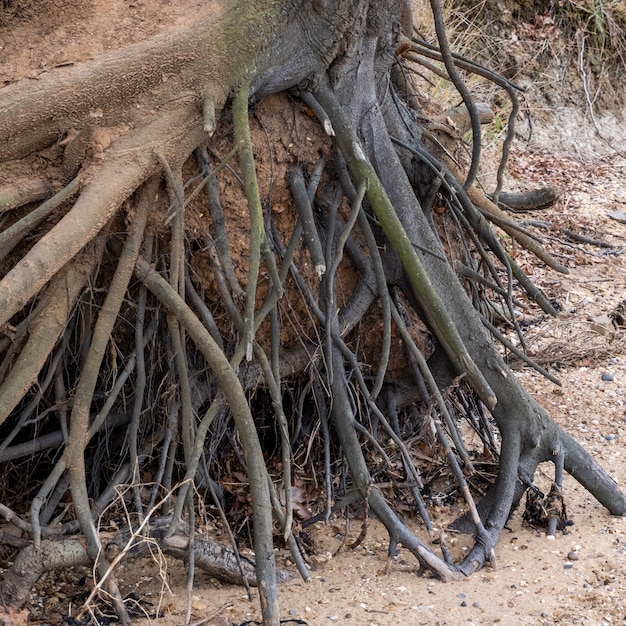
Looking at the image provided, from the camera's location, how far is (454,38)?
8.20 metres

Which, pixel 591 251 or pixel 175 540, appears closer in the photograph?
pixel 175 540

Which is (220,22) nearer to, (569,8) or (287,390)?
(287,390)

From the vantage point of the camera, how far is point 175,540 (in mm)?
2898

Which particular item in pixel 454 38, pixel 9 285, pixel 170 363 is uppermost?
pixel 454 38

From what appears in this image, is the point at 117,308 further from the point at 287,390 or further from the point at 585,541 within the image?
the point at 585,541

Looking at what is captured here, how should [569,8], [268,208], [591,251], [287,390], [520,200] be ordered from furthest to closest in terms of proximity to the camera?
[569,8]
[591,251]
[520,200]
[287,390]
[268,208]

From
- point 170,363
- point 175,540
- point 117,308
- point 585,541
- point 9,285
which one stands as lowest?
point 585,541

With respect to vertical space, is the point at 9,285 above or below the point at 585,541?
above

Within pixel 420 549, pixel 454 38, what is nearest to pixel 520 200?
pixel 420 549

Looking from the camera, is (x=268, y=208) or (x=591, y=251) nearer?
(x=268, y=208)

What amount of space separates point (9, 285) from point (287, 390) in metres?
1.58

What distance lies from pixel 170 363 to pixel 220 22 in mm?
1191

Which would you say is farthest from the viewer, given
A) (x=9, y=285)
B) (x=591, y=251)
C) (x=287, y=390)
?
(x=591, y=251)

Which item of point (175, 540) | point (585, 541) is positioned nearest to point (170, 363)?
point (175, 540)
